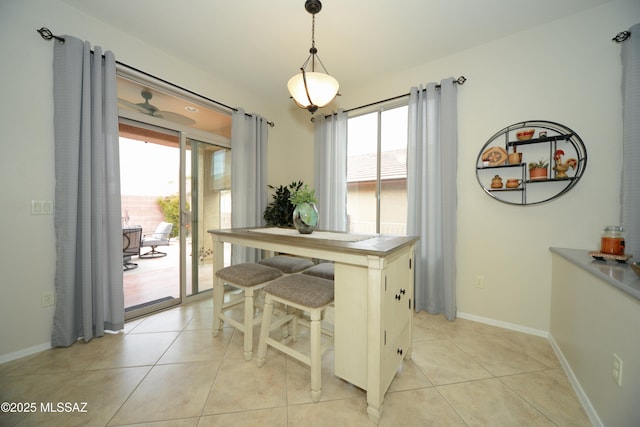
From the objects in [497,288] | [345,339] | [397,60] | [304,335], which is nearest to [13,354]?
[304,335]

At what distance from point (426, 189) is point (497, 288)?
120 cm

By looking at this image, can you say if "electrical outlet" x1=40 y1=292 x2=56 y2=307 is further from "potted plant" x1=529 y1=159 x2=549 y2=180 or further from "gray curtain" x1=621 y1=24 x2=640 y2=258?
"gray curtain" x1=621 y1=24 x2=640 y2=258

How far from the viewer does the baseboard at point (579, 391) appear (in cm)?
116

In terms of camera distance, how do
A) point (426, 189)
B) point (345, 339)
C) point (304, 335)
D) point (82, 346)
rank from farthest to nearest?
point (426, 189) < point (304, 335) < point (82, 346) < point (345, 339)

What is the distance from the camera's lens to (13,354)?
1627 millimetres

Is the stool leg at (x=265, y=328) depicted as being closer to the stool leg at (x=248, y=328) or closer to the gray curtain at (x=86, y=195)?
the stool leg at (x=248, y=328)

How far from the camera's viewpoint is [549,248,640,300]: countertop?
1.03m

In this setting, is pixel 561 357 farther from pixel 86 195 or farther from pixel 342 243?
pixel 86 195

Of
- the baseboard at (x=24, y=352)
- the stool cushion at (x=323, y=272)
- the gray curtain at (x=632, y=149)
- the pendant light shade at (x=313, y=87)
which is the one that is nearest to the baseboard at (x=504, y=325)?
the gray curtain at (x=632, y=149)

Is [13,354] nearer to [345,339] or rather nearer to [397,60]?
[345,339]

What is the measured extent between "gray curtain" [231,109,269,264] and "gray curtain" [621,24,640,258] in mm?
3492

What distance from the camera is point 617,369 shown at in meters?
1.05

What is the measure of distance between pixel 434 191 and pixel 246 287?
83.1 inches

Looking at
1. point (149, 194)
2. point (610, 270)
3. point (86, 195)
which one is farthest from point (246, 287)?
point (149, 194)
